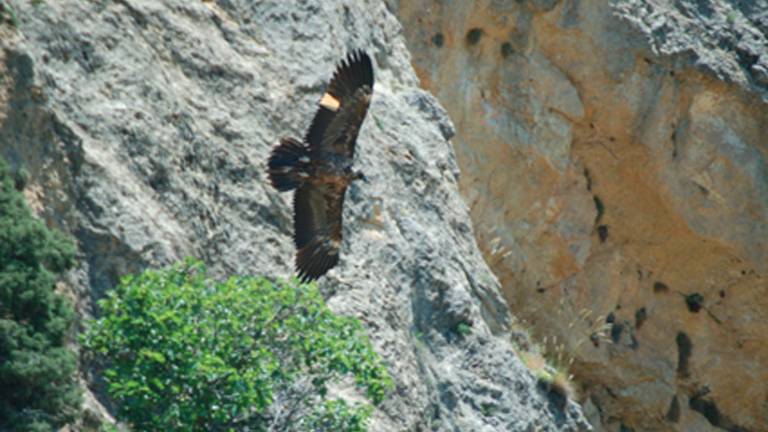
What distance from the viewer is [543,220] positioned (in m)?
19.1

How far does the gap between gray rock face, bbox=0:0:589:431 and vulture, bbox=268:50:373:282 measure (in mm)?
376

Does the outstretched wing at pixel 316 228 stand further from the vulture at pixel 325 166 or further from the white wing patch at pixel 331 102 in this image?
the white wing patch at pixel 331 102

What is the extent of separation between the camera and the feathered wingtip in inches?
448

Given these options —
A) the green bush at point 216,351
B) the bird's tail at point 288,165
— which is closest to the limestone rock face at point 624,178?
the bird's tail at point 288,165

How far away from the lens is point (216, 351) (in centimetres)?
→ 887

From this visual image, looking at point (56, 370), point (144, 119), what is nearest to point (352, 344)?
point (56, 370)

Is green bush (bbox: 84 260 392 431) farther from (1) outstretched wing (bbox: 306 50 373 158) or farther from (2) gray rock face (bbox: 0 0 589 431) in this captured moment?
(1) outstretched wing (bbox: 306 50 373 158)

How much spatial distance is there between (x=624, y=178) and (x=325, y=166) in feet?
29.2

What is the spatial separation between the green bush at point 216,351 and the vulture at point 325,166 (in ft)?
6.21

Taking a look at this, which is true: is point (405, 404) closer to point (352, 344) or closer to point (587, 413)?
point (352, 344)

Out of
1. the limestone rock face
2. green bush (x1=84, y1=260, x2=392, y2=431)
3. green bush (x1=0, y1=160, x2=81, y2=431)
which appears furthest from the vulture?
the limestone rock face

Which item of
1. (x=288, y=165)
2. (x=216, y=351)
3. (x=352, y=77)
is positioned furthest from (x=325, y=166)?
(x=216, y=351)

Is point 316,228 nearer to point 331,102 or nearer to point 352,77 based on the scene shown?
point 331,102

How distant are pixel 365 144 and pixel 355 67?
8.07ft
